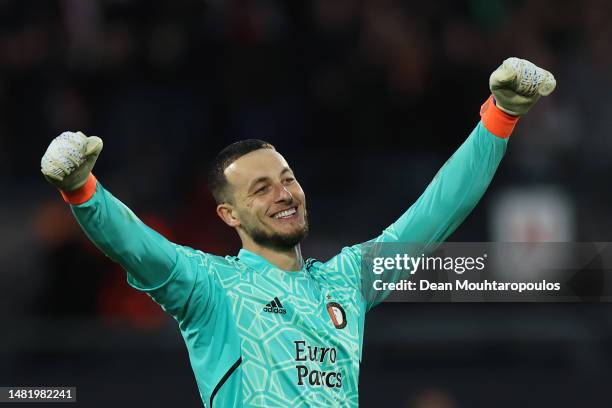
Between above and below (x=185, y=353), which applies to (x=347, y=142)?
above

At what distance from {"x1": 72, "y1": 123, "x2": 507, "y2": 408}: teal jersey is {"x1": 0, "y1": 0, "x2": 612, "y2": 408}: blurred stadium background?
345 centimetres

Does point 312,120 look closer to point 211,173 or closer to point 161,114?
point 161,114

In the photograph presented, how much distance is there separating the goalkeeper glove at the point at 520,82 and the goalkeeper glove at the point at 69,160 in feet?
5.37

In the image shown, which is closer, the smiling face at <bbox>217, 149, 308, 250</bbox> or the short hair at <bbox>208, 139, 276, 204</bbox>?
the smiling face at <bbox>217, 149, 308, 250</bbox>

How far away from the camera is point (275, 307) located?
4.55 metres

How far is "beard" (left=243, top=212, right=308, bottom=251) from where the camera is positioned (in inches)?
185

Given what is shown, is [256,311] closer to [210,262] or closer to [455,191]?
[210,262]

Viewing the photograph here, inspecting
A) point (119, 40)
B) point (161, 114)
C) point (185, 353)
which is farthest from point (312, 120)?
point (185, 353)

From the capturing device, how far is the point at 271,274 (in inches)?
184

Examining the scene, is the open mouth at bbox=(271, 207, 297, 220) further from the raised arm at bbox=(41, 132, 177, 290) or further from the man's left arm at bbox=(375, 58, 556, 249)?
the raised arm at bbox=(41, 132, 177, 290)

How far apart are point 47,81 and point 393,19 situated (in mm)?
3299

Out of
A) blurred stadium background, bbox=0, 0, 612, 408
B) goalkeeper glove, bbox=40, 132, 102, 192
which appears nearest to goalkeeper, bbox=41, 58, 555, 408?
goalkeeper glove, bbox=40, 132, 102, 192

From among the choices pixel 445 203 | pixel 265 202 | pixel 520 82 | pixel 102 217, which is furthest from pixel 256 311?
pixel 520 82

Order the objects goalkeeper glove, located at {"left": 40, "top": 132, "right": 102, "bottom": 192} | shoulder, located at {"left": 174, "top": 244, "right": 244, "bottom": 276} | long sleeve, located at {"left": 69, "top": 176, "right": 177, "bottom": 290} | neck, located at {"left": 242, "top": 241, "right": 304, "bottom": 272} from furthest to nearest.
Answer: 1. neck, located at {"left": 242, "top": 241, "right": 304, "bottom": 272}
2. shoulder, located at {"left": 174, "top": 244, "right": 244, "bottom": 276}
3. long sleeve, located at {"left": 69, "top": 176, "right": 177, "bottom": 290}
4. goalkeeper glove, located at {"left": 40, "top": 132, "right": 102, "bottom": 192}
